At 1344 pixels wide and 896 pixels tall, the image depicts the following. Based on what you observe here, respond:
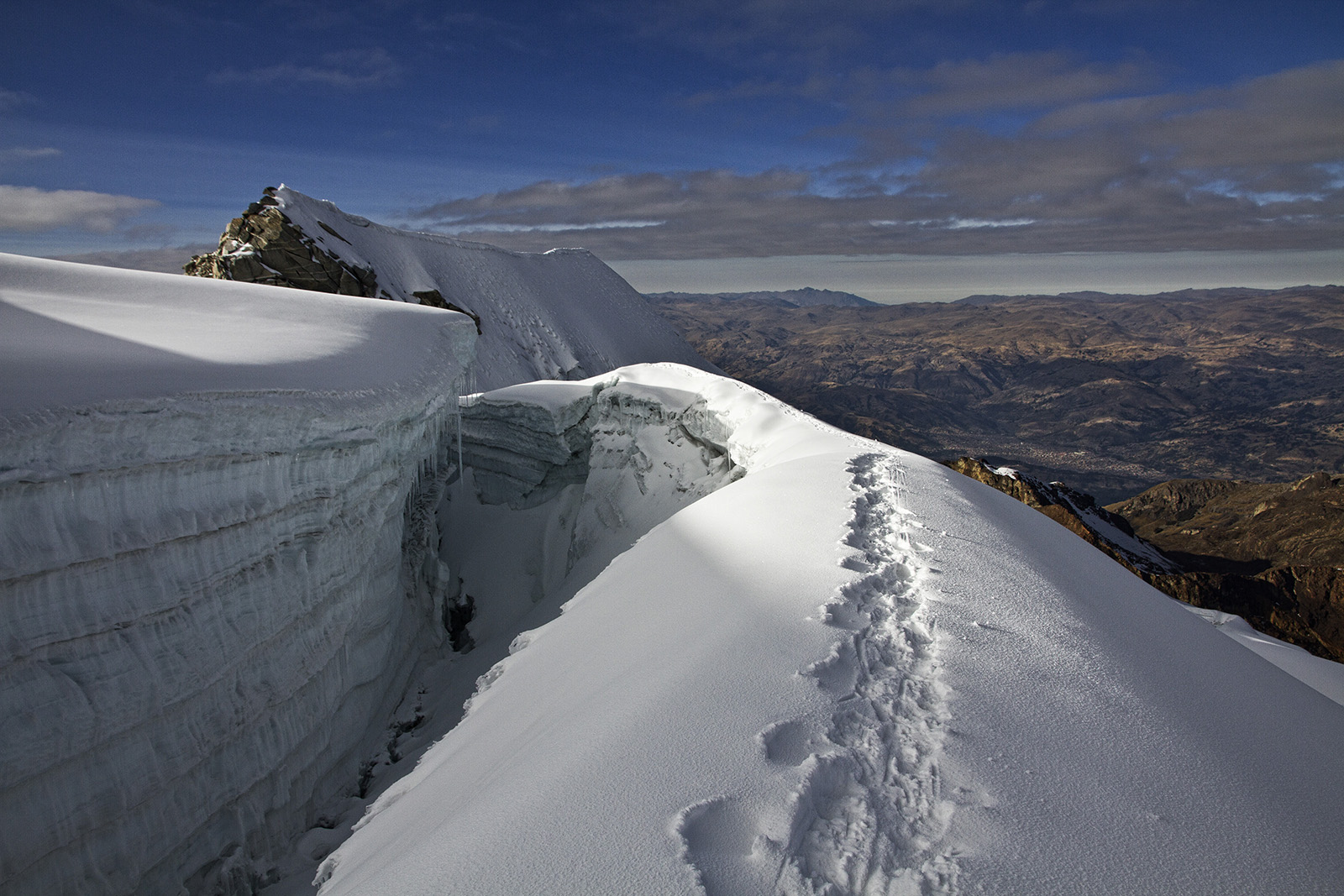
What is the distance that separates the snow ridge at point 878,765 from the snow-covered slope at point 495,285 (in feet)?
98.4

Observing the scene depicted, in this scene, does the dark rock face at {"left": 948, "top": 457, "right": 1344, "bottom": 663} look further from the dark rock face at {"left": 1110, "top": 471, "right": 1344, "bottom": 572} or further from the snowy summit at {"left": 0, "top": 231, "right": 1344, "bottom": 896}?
the snowy summit at {"left": 0, "top": 231, "right": 1344, "bottom": 896}

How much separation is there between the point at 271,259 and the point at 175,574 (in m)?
28.3

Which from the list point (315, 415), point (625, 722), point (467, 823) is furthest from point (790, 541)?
point (315, 415)

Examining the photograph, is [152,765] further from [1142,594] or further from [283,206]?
[283,206]

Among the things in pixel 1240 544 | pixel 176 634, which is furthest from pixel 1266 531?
pixel 176 634

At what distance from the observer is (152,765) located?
14.4ft

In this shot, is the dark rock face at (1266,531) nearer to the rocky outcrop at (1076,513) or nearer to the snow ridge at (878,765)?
the rocky outcrop at (1076,513)

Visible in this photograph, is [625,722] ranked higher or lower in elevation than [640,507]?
higher

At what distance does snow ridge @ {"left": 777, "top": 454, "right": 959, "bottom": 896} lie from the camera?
2.47 m

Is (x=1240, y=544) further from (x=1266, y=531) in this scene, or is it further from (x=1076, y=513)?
(x=1076, y=513)

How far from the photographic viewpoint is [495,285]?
4150cm

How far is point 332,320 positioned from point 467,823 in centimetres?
714

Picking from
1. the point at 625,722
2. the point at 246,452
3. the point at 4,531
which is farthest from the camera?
the point at 246,452

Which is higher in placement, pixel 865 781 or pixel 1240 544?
pixel 865 781
